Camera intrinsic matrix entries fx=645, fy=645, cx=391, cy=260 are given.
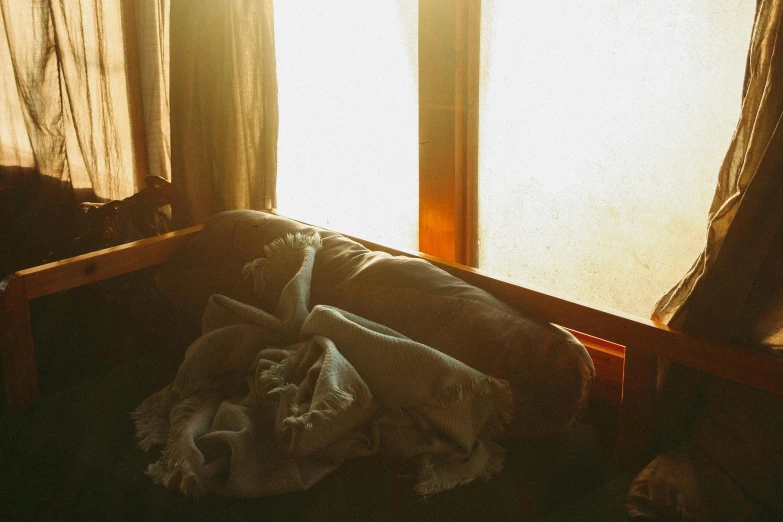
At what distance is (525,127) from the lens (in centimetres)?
155

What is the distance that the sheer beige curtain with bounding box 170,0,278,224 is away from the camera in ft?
6.17

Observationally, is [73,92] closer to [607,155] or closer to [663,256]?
[607,155]

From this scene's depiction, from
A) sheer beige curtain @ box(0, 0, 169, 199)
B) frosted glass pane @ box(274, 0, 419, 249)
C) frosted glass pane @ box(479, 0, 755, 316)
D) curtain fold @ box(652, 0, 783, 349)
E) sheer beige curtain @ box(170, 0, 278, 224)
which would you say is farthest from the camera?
sheer beige curtain @ box(0, 0, 169, 199)

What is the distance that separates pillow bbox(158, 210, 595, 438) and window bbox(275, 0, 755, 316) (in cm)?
16

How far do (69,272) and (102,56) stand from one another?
0.90 metres

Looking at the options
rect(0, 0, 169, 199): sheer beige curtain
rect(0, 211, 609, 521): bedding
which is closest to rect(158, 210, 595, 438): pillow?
rect(0, 211, 609, 521): bedding

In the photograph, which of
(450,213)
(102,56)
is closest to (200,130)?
(102,56)

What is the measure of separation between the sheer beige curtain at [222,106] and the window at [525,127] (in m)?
0.13

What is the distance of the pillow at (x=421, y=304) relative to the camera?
111cm

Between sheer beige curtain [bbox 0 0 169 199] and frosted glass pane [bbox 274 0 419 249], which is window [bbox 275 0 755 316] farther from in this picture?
sheer beige curtain [bbox 0 0 169 199]

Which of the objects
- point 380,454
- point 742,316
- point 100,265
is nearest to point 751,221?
point 742,316

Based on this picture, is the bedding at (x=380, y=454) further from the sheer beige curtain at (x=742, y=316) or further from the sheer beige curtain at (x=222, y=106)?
the sheer beige curtain at (x=222, y=106)

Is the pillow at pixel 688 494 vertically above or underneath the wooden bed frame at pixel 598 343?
underneath

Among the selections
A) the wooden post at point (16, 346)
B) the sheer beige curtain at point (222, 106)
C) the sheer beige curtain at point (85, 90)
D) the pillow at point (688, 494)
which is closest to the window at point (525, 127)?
the sheer beige curtain at point (222, 106)
